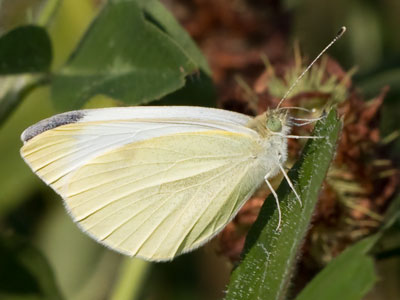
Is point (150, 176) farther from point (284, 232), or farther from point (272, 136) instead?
point (284, 232)

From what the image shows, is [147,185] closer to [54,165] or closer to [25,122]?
[54,165]

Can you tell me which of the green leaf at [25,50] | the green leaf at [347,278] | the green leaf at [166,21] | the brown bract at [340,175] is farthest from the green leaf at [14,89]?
the green leaf at [347,278]

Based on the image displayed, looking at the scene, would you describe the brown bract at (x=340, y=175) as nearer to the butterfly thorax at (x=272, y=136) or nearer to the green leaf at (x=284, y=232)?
the butterfly thorax at (x=272, y=136)

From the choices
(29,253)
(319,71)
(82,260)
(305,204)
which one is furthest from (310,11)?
(305,204)

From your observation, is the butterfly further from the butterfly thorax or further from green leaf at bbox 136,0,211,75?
green leaf at bbox 136,0,211,75

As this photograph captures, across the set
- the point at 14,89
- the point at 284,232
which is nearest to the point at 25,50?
the point at 14,89
